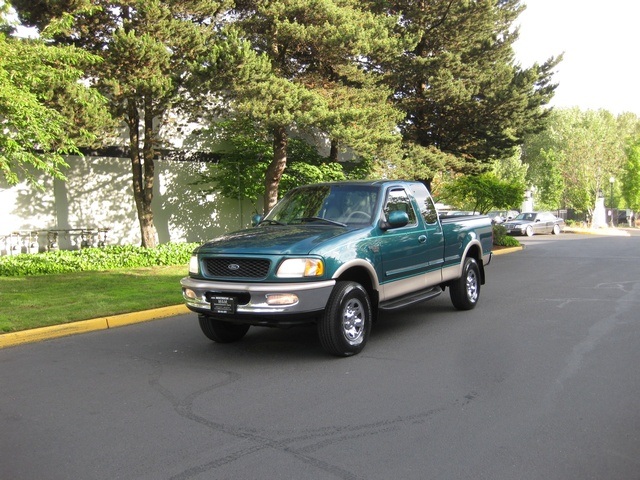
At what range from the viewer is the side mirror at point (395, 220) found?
23.4ft

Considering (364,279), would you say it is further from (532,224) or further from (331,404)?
(532,224)

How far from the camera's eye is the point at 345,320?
6621mm

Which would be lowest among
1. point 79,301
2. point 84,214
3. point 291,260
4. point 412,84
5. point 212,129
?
point 79,301

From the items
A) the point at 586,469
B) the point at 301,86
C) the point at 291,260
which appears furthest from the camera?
the point at 301,86

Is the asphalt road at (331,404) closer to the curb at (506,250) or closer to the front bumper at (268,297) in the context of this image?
the front bumper at (268,297)

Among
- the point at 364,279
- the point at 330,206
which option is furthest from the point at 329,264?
the point at 330,206

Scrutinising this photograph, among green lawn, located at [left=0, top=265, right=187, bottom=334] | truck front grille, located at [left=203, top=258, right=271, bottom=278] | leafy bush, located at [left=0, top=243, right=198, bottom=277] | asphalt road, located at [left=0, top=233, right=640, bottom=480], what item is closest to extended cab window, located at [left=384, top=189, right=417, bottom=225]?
asphalt road, located at [left=0, top=233, right=640, bottom=480]

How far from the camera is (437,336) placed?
7.76 m

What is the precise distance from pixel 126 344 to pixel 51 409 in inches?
99.7

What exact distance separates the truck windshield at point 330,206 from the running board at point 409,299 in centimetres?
104

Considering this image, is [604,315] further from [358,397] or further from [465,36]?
[465,36]

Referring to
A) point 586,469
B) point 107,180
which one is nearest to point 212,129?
point 107,180

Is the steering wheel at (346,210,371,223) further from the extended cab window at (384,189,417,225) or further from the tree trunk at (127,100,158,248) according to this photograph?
the tree trunk at (127,100,158,248)

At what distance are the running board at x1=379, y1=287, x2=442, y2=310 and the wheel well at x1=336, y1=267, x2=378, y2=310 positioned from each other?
14 centimetres
